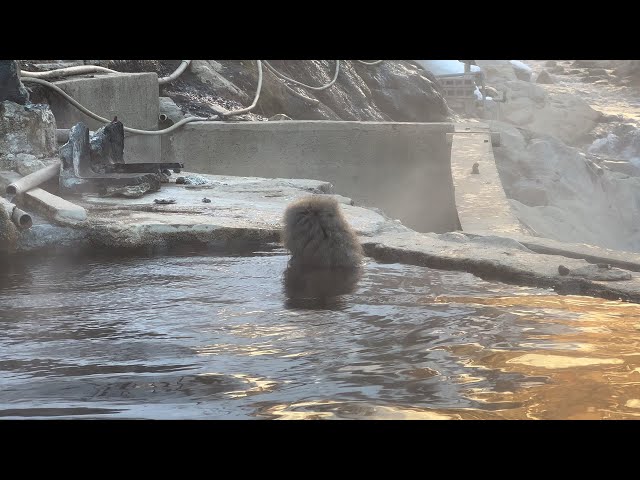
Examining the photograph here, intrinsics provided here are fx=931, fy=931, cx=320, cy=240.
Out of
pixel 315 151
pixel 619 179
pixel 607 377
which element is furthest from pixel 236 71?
pixel 607 377

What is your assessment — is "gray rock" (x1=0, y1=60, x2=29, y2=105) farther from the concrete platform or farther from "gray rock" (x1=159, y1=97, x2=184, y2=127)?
"gray rock" (x1=159, y1=97, x2=184, y2=127)

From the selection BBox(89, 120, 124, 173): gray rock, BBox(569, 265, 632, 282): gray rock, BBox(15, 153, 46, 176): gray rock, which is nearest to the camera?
BBox(569, 265, 632, 282): gray rock

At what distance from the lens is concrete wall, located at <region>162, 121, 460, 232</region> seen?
458 inches

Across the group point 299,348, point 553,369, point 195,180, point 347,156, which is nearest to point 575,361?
point 553,369

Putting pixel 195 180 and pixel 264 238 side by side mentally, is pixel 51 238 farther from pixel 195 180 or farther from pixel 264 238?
pixel 195 180

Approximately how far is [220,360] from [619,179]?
15326 millimetres

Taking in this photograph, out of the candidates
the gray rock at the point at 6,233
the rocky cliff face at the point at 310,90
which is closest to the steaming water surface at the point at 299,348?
the gray rock at the point at 6,233

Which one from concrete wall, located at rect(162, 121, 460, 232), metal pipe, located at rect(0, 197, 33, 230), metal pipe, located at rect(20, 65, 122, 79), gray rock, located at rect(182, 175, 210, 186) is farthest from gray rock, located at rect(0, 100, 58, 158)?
concrete wall, located at rect(162, 121, 460, 232)

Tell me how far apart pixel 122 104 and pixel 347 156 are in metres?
2.91

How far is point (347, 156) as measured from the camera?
11984mm

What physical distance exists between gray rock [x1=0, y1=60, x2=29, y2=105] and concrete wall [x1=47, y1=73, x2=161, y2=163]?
68.7 inches

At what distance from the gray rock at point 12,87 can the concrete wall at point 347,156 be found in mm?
3805

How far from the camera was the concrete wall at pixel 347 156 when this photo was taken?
38.1ft
